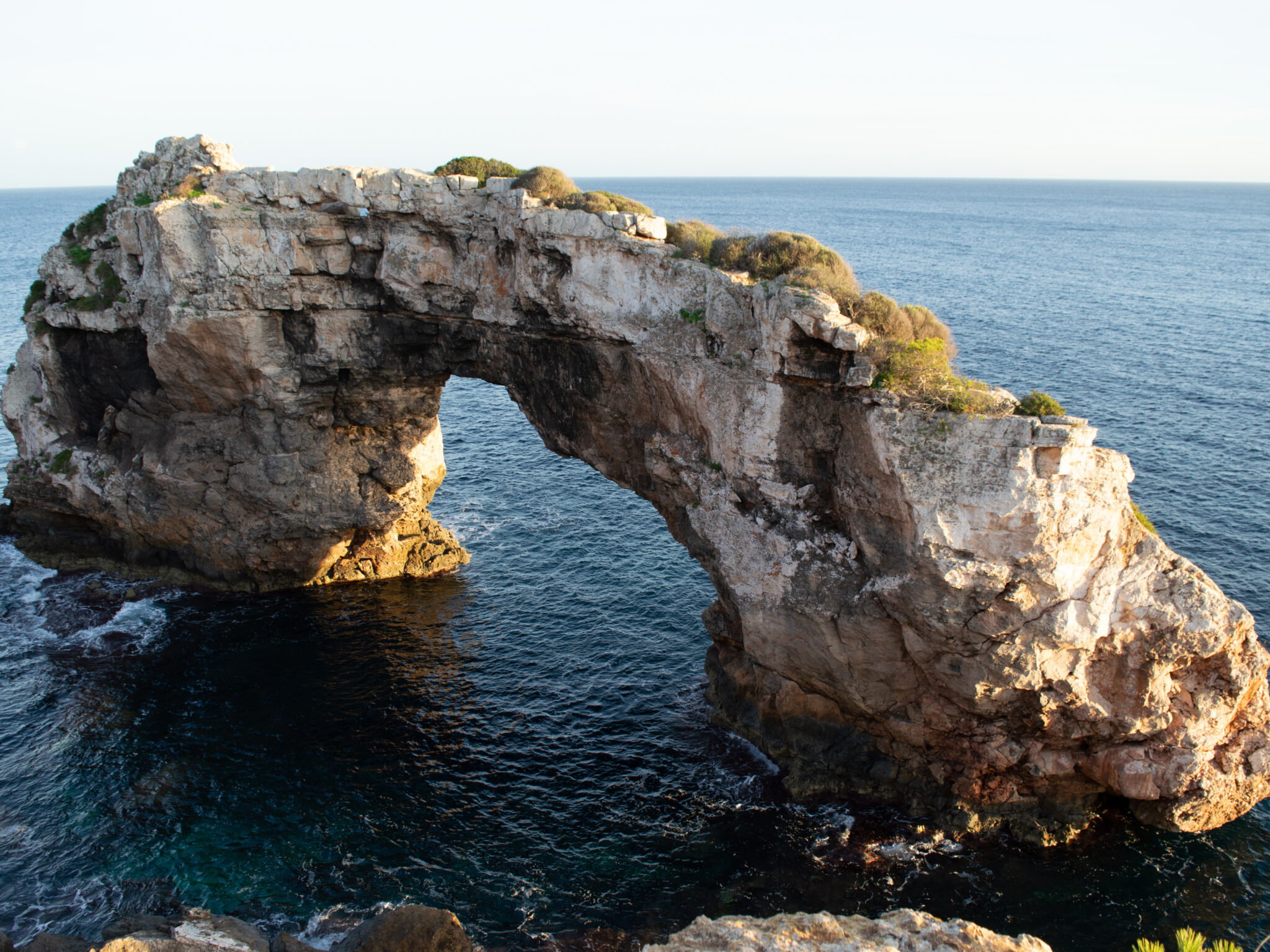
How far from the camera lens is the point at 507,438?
211 ft

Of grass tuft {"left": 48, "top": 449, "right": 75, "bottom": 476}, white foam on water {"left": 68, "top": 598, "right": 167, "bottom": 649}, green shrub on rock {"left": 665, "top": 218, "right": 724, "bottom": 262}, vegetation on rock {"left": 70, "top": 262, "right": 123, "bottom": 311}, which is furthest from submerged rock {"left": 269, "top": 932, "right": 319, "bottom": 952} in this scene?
vegetation on rock {"left": 70, "top": 262, "right": 123, "bottom": 311}

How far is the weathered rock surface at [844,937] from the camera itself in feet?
52.7

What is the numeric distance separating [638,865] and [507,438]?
42.1m

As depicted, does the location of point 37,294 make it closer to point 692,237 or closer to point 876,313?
point 692,237

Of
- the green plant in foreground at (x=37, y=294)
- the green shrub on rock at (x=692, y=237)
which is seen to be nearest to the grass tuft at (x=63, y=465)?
the green plant in foreground at (x=37, y=294)

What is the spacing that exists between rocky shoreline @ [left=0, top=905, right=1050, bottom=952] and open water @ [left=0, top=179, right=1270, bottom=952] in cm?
146

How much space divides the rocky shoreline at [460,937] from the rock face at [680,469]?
355 inches

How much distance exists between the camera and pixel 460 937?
22.3m

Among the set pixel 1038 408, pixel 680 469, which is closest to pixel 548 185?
pixel 680 469

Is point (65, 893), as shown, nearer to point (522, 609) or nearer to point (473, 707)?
point (473, 707)

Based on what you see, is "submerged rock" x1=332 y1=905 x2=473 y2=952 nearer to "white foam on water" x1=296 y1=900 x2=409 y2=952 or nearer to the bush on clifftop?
"white foam on water" x1=296 y1=900 x2=409 y2=952

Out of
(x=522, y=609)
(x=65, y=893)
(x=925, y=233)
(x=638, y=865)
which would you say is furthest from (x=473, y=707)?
(x=925, y=233)

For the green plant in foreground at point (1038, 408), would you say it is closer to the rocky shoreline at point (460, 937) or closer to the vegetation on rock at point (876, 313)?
the vegetation on rock at point (876, 313)

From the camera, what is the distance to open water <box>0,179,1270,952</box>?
81.1 ft
